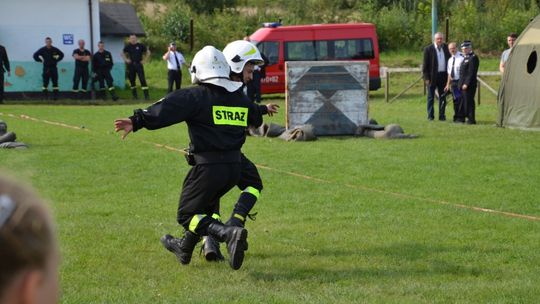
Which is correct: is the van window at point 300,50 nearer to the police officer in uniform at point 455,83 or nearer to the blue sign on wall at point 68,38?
the blue sign on wall at point 68,38

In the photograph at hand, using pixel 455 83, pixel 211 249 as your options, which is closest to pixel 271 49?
pixel 455 83

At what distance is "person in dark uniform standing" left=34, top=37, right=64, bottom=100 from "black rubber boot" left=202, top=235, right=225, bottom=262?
76.3 ft

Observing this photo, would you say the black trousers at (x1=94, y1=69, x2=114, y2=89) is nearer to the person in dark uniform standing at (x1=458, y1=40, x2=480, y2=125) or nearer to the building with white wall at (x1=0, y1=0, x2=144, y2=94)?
the building with white wall at (x1=0, y1=0, x2=144, y2=94)

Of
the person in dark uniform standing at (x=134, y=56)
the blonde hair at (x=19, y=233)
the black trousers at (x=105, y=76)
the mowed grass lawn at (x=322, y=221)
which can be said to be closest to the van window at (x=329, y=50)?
the person in dark uniform standing at (x=134, y=56)

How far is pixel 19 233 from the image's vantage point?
1.44 m

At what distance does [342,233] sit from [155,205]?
2556 millimetres

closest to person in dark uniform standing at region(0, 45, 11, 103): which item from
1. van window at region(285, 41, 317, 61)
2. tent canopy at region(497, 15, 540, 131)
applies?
van window at region(285, 41, 317, 61)

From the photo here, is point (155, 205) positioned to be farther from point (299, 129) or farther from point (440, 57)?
point (440, 57)

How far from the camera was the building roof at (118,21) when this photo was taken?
3738cm

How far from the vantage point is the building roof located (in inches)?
1471

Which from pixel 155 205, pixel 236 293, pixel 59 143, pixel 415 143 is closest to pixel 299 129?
pixel 415 143

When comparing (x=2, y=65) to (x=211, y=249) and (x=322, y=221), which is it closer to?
(x=322, y=221)

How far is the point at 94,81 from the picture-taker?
103ft

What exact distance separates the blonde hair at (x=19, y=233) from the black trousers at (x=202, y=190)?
588 centimetres
